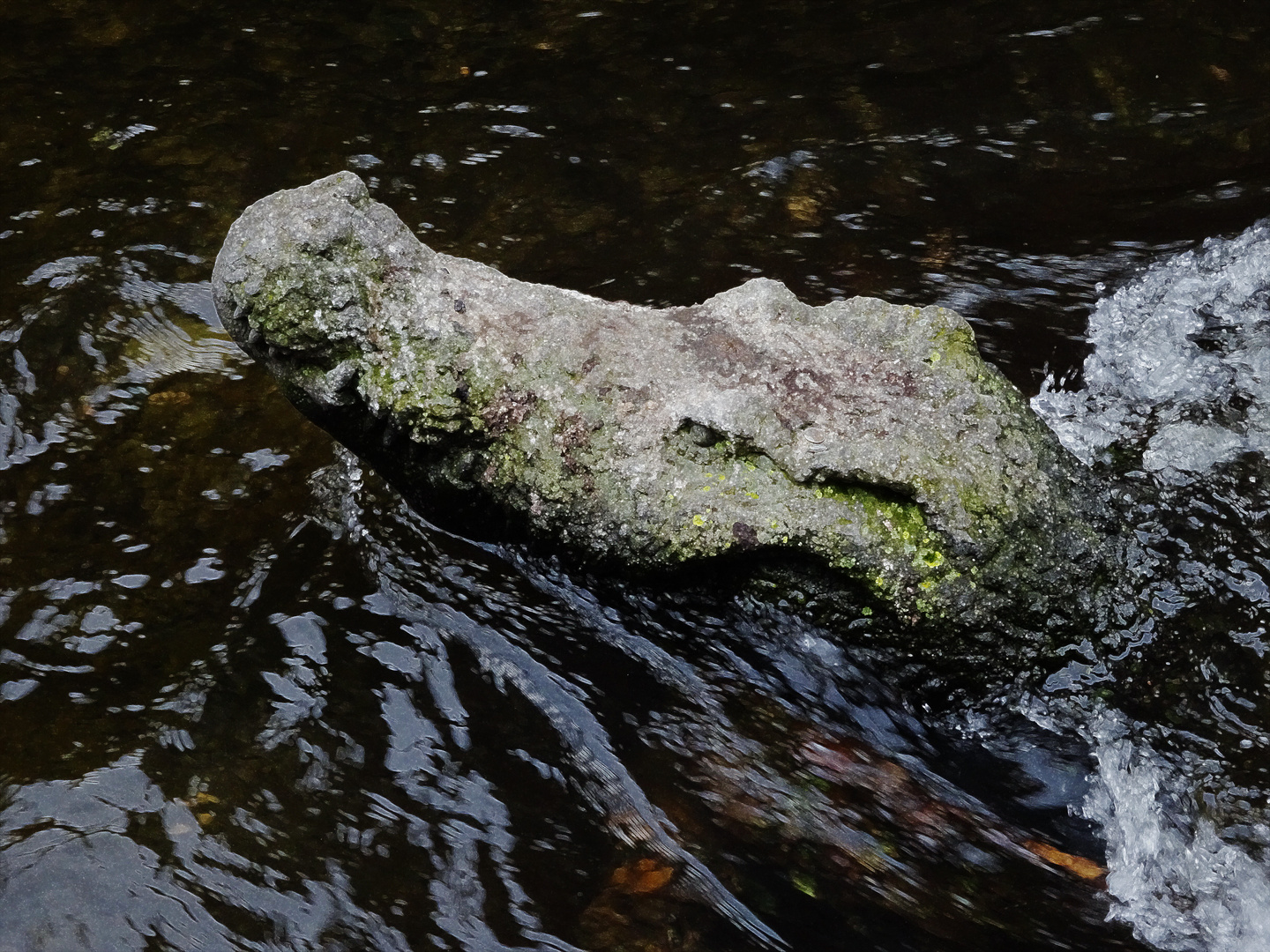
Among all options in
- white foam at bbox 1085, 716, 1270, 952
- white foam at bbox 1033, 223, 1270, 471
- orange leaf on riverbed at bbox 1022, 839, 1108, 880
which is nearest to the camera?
white foam at bbox 1085, 716, 1270, 952

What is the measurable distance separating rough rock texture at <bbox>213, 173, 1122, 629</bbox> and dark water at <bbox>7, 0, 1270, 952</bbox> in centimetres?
32

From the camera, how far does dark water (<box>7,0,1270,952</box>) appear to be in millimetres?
2943

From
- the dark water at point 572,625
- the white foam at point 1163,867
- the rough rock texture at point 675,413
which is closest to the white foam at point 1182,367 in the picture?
the dark water at point 572,625

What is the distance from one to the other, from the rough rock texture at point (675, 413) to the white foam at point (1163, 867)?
538 millimetres

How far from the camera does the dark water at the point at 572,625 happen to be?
9.66ft

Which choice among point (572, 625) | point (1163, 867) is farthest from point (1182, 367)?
point (572, 625)

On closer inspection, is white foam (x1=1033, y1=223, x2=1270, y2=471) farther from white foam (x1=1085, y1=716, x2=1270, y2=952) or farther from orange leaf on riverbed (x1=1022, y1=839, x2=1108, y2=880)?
orange leaf on riverbed (x1=1022, y1=839, x2=1108, y2=880)

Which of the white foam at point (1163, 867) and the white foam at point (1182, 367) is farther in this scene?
the white foam at point (1182, 367)

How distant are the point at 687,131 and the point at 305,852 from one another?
428 centimetres

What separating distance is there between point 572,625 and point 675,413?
0.88m

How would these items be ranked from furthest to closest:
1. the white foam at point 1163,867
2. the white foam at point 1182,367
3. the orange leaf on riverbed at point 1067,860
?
1. the white foam at point 1182,367
2. the orange leaf on riverbed at point 1067,860
3. the white foam at point 1163,867

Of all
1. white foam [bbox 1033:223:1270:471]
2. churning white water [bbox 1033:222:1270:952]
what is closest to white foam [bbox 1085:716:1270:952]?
churning white water [bbox 1033:222:1270:952]

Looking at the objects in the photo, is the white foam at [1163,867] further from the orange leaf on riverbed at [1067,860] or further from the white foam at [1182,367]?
the white foam at [1182,367]

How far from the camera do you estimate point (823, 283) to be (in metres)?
4.93
